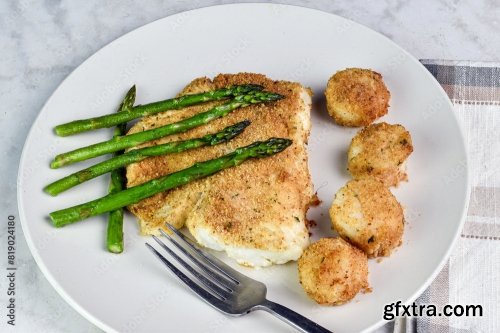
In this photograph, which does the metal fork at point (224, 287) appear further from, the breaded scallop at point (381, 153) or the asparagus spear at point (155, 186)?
the breaded scallop at point (381, 153)

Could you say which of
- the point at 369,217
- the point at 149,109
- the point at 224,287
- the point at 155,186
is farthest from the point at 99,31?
the point at 369,217

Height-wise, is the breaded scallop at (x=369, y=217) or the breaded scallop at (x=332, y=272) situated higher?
the breaded scallop at (x=369, y=217)

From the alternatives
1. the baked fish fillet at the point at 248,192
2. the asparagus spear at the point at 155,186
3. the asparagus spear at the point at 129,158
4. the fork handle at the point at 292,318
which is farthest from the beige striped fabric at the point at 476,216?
the asparagus spear at the point at 129,158

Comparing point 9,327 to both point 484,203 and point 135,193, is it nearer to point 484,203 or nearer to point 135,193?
point 135,193

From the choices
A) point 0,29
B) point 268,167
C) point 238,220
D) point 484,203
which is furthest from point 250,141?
point 0,29

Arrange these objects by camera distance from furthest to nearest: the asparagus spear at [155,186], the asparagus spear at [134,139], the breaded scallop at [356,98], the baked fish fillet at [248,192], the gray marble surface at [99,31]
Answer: the gray marble surface at [99,31], the breaded scallop at [356,98], the asparagus spear at [134,139], the asparagus spear at [155,186], the baked fish fillet at [248,192]

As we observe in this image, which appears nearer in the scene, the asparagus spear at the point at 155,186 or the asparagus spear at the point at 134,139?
the asparagus spear at the point at 155,186
